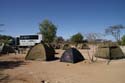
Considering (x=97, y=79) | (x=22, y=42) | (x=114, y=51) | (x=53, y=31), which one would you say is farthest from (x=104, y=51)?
(x=53, y=31)

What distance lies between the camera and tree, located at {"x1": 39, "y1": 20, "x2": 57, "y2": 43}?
59.3 metres

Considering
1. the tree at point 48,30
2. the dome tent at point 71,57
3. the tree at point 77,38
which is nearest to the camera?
the dome tent at point 71,57

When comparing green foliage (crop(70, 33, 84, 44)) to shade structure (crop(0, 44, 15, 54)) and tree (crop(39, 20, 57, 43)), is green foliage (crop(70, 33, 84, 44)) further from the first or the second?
shade structure (crop(0, 44, 15, 54))

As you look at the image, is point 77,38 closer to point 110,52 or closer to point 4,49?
point 4,49

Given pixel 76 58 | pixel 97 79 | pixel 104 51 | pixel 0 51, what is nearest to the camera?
pixel 97 79

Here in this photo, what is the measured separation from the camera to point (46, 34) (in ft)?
196

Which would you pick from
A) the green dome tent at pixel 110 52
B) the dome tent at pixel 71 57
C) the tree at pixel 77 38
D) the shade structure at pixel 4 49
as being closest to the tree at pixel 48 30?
the tree at pixel 77 38

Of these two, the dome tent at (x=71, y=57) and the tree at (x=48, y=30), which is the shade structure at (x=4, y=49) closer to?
the dome tent at (x=71, y=57)

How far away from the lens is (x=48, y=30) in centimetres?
5969

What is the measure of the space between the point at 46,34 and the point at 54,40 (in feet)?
12.1

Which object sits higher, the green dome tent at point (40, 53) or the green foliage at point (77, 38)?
the green foliage at point (77, 38)

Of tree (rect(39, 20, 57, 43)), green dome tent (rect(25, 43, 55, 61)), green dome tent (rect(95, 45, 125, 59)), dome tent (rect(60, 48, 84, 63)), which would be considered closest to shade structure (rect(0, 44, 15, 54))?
green dome tent (rect(25, 43, 55, 61))

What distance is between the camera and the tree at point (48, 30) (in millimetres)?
59281

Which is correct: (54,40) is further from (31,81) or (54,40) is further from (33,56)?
(31,81)
